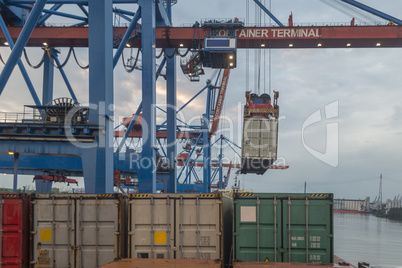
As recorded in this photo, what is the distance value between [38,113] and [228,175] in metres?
87.4

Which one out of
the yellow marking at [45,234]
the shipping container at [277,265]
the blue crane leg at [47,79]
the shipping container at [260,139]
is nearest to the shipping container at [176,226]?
the shipping container at [277,265]

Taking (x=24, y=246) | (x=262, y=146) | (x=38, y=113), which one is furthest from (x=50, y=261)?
(x=262, y=146)

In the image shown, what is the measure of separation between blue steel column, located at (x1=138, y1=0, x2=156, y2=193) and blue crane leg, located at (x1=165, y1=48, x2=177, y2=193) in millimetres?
7998

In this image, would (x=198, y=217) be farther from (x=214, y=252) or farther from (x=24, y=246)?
(x=24, y=246)

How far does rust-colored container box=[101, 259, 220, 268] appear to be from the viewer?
10.1 meters

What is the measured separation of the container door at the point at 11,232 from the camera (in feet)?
38.4

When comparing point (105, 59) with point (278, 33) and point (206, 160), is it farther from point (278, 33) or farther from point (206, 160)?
point (206, 160)

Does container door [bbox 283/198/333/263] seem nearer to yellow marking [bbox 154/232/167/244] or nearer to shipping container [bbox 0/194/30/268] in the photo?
yellow marking [bbox 154/232/167/244]

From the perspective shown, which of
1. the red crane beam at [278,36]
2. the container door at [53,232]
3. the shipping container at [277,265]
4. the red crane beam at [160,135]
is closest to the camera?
the shipping container at [277,265]

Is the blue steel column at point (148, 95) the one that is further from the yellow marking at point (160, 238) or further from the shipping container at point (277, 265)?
the shipping container at point (277, 265)

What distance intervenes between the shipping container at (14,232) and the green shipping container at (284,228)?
252 inches

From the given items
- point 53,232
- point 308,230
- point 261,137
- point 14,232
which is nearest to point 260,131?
point 261,137

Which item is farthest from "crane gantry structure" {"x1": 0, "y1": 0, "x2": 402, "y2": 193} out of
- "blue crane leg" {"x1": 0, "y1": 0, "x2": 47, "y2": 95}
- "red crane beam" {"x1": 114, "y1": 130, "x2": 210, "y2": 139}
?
"red crane beam" {"x1": 114, "y1": 130, "x2": 210, "y2": 139}

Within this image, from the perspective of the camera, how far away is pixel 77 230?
467 inches
